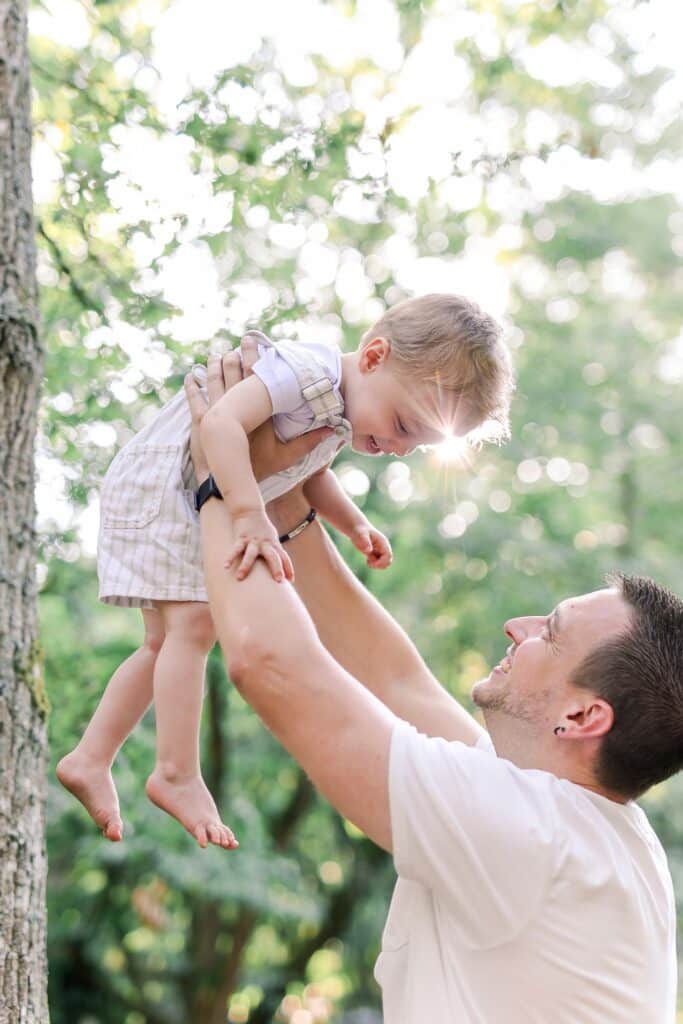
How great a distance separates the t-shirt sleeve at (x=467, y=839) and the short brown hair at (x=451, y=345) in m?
0.89

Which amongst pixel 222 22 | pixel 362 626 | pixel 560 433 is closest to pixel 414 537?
pixel 560 433

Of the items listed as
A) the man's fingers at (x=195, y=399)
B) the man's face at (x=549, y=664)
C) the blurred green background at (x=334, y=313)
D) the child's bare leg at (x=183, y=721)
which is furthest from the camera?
the blurred green background at (x=334, y=313)

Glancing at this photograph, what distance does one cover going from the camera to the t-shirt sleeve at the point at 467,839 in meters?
1.62

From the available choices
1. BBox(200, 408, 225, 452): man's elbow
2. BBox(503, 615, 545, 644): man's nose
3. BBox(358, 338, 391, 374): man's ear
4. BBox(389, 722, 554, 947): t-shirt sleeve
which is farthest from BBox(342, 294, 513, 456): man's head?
BBox(389, 722, 554, 947): t-shirt sleeve

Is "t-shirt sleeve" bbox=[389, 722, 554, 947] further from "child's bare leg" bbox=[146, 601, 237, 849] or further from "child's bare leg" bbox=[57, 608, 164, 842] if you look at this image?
"child's bare leg" bbox=[57, 608, 164, 842]

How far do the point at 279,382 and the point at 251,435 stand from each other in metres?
0.12

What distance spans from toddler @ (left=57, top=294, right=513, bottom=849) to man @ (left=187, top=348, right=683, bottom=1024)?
1.18 feet

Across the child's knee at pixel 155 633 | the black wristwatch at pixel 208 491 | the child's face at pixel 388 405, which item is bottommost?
the child's knee at pixel 155 633

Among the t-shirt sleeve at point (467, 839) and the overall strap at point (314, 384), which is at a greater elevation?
the overall strap at point (314, 384)

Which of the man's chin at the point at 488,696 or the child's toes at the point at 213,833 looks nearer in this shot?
the man's chin at the point at 488,696

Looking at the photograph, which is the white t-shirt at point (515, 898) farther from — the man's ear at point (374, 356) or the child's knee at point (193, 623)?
the man's ear at point (374, 356)

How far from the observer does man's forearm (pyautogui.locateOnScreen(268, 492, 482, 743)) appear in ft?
7.72

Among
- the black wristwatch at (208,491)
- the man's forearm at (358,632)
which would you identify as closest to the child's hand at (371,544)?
the man's forearm at (358,632)

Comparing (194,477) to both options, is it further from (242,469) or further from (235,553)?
(235,553)
